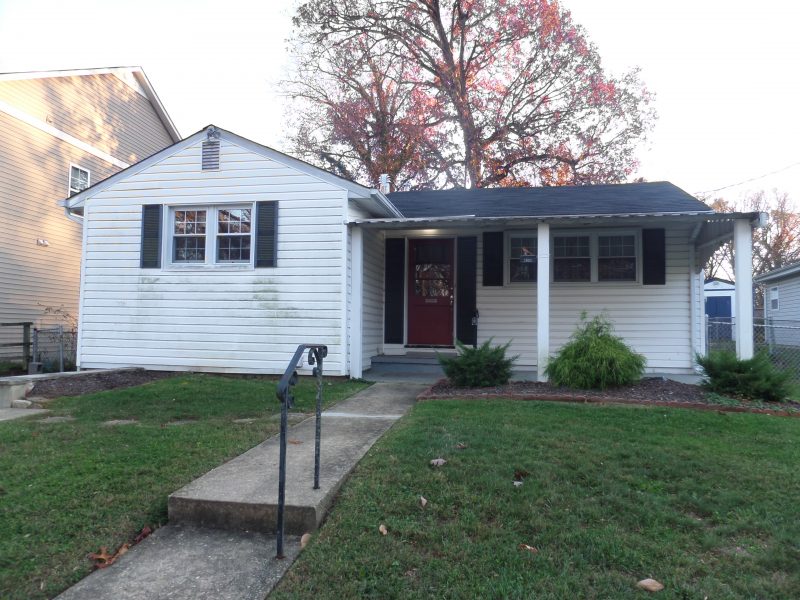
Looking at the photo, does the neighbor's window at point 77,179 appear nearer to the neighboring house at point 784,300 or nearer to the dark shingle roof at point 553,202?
the dark shingle roof at point 553,202

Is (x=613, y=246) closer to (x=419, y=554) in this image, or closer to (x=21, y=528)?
(x=419, y=554)

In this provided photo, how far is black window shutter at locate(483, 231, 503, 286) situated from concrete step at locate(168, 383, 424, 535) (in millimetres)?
5205

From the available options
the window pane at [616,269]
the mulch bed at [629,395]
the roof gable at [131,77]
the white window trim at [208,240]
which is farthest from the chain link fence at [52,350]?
the window pane at [616,269]

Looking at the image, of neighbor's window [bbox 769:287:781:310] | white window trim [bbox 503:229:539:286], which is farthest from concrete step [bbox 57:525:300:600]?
neighbor's window [bbox 769:287:781:310]

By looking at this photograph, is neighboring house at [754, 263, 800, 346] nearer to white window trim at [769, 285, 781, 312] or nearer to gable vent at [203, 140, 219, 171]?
white window trim at [769, 285, 781, 312]

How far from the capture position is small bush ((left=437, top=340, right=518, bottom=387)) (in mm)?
7129

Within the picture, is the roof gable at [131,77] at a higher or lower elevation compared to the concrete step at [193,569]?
higher

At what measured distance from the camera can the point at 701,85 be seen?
14.7m

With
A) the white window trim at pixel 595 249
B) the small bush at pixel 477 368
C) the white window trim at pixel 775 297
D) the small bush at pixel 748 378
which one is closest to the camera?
the small bush at pixel 748 378

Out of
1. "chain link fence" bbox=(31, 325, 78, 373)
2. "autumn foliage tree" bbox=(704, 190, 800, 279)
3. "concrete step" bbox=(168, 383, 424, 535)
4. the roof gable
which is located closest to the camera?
"concrete step" bbox=(168, 383, 424, 535)

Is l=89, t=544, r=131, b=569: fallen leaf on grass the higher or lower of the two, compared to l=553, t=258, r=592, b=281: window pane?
lower

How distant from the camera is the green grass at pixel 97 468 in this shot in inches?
105

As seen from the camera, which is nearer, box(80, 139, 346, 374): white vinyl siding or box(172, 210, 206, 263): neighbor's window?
box(80, 139, 346, 374): white vinyl siding

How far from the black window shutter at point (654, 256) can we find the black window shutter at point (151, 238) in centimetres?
863
